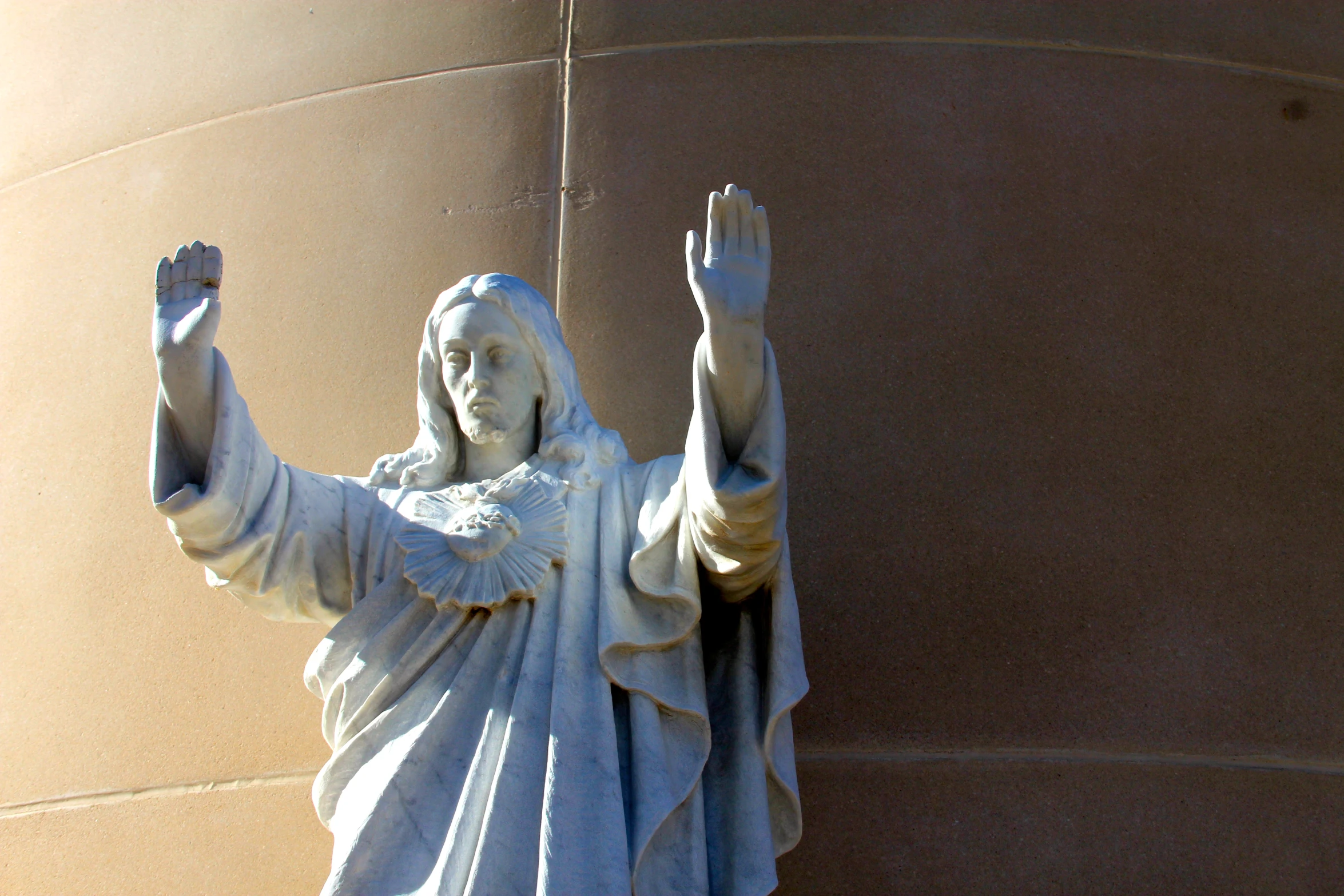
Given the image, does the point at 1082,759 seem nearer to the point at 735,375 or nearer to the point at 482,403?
the point at 735,375

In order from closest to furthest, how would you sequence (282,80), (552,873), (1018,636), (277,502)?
(552,873), (277,502), (1018,636), (282,80)

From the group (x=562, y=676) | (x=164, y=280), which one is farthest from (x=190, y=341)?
(x=562, y=676)

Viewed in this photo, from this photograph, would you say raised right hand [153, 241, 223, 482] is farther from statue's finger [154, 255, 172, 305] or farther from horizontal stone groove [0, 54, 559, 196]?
horizontal stone groove [0, 54, 559, 196]

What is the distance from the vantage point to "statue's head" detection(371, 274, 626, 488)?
415cm

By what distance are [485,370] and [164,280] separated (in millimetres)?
828

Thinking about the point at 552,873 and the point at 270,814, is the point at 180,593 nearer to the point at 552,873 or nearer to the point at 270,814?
the point at 270,814

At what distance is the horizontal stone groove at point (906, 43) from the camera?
5.87 metres

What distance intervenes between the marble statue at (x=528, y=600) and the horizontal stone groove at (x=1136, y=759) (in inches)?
38.7

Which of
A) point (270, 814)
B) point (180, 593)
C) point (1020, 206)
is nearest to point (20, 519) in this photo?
point (180, 593)

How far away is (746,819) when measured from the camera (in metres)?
3.60

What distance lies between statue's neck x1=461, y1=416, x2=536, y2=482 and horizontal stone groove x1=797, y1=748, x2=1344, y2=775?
1377 mm

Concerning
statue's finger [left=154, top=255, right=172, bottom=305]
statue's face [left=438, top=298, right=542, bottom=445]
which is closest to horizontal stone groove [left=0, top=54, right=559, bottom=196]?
statue's face [left=438, top=298, right=542, bottom=445]

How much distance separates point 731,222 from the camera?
3594 mm

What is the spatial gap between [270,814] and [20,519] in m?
1.60
